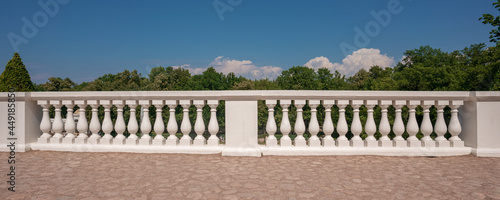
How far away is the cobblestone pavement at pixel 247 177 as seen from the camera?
3.09 metres

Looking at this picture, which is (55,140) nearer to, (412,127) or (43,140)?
(43,140)

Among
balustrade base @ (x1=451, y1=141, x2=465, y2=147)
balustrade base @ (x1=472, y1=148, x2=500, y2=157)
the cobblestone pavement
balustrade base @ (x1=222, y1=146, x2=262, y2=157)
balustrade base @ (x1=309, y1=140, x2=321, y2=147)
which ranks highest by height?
balustrade base @ (x1=309, y1=140, x2=321, y2=147)

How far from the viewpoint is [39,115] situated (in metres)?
5.55

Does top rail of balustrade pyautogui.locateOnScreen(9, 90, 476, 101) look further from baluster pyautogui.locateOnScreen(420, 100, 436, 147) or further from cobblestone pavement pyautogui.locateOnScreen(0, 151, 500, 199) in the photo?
cobblestone pavement pyautogui.locateOnScreen(0, 151, 500, 199)

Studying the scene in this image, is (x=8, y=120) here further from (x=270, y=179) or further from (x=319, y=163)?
(x=319, y=163)

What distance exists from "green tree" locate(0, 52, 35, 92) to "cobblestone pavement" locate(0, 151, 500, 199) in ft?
33.5

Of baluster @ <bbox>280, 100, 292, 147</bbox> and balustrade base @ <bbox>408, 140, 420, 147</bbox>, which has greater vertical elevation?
baluster @ <bbox>280, 100, 292, 147</bbox>

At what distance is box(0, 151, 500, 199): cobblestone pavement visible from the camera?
3.09 m

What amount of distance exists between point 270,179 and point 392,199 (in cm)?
140

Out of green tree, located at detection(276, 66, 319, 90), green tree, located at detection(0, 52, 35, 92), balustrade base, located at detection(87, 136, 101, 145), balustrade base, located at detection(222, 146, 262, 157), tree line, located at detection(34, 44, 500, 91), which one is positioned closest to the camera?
balustrade base, located at detection(222, 146, 262, 157)

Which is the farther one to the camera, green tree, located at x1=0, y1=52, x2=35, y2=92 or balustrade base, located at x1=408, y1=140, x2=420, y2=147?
green tree, located at x1=0, y1=52, x2=35, y2=92

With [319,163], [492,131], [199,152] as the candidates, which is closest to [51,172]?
[199,152]

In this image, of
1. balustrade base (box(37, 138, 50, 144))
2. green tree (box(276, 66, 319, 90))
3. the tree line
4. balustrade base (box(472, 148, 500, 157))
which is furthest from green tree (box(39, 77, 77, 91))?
balustrade base (box(472, 148, 500, 157))

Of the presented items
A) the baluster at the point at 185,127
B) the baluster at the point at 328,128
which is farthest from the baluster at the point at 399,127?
the baluster at the point at 185,127
